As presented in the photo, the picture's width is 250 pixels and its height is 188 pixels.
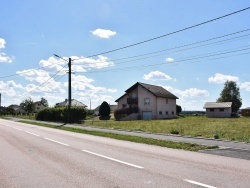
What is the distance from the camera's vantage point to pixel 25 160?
1044cm

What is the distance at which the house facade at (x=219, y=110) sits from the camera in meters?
75.9

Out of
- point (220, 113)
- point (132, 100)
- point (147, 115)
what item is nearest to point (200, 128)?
point (147, 115)

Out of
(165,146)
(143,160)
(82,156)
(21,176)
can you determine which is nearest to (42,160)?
(82,156)

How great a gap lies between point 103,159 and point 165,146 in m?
5.29

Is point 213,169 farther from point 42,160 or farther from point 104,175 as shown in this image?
point 42,160

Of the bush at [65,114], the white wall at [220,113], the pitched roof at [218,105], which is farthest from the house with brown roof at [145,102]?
the pitched roof at [218,105]

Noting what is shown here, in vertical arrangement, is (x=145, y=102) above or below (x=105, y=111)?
above

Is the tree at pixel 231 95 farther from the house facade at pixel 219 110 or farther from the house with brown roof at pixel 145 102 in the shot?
the house with brown roof at pixel 145 102

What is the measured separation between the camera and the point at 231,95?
108625 millimetres

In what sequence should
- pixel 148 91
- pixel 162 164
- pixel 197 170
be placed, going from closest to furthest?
pixel 197 170
pixel 162 164
pixel 148 91

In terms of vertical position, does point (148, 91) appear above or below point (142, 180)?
above

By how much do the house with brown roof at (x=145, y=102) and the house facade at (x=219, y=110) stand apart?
53.4 ft

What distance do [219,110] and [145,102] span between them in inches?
957

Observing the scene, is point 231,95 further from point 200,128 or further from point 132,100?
point 200,128
